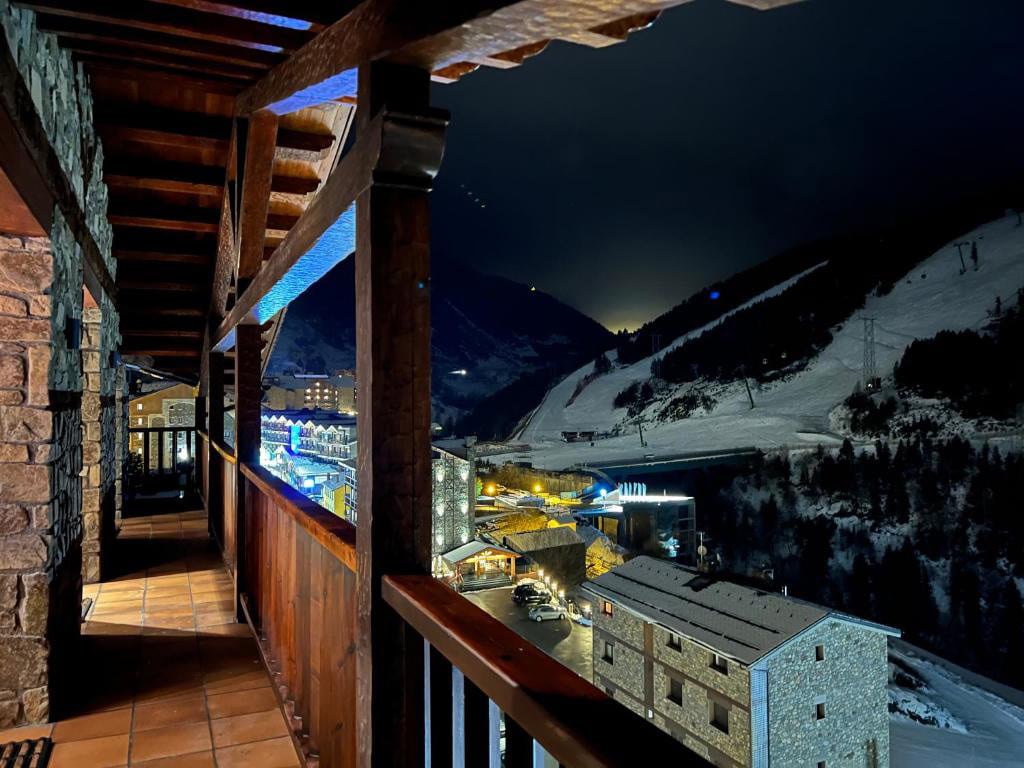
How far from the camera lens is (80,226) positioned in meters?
3.44

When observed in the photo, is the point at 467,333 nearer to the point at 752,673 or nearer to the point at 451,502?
the point at 451,502

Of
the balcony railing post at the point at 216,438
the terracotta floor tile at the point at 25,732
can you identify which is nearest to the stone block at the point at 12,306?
the terracotta floor tile at the point at 25,732

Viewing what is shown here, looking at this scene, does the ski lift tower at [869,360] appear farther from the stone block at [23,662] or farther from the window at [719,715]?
the stone block at [23,662]

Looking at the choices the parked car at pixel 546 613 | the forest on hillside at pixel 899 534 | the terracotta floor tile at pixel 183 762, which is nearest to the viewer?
the terracotta floor tile at pixel 183 762

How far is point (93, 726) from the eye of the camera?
8.77 feet

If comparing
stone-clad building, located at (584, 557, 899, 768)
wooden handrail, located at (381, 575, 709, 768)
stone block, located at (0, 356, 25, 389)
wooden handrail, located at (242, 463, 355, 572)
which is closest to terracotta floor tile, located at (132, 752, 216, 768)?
wooden handrail, located at (242, 463, 355, 572)

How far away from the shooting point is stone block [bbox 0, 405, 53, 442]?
2.54 meters

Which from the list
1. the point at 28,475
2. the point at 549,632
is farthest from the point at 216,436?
the point at 549,632

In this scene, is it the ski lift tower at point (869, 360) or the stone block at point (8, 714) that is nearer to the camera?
the stone block at point (8, 714)

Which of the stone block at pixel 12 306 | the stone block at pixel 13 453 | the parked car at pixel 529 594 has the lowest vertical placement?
the parked car at pixel 529 594

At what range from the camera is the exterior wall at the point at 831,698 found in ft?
30.3

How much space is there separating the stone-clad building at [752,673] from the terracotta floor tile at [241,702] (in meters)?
7.79

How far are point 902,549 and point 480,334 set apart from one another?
107 metres

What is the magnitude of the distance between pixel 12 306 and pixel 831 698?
11529mm
